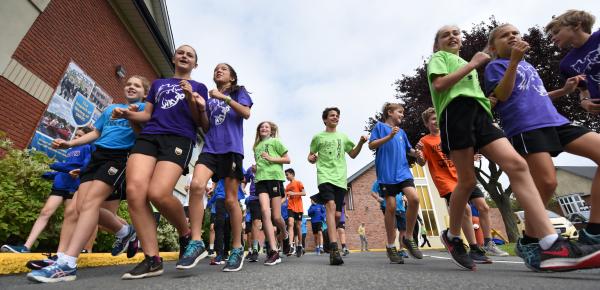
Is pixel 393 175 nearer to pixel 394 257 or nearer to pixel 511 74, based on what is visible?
pixel 394 257

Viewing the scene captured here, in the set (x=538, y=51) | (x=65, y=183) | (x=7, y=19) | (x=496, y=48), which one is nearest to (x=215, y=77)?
(x=65, y=183)

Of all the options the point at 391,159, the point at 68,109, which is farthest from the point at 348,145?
the point at 68,109

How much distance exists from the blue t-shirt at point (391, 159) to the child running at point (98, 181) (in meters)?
3.23

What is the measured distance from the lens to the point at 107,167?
3.27 m

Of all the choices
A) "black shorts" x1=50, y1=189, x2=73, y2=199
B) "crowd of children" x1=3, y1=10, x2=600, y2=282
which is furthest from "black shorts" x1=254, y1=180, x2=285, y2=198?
"black shorts" x1=50, y1=189, x2=73, y2=199

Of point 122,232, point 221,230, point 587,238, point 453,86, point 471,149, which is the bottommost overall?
point 587,238

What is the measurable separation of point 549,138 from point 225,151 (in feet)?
9.38

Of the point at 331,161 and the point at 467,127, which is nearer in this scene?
the point at 467,127

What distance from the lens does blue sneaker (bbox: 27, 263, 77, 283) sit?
2516 millimetres

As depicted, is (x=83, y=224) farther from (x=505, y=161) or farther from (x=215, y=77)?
(x=505, y=161)

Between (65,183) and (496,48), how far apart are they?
5.09 m

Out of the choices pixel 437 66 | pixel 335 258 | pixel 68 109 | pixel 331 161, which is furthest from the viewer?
pixel 68 109

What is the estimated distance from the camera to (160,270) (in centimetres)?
278

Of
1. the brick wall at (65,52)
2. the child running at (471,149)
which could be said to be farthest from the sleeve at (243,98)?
the brick wall at (65,52)
